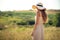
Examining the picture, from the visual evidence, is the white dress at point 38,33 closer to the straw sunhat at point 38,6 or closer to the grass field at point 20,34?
the grass field at point 20,34

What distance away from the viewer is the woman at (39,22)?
73.9 inches

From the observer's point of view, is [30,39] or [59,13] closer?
[30,39]

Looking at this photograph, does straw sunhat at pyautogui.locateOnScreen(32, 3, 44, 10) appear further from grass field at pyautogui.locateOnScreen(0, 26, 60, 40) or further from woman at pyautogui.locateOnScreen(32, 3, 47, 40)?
grass field at pyautogui.locateOnScreen(0, 26, 60, 40)

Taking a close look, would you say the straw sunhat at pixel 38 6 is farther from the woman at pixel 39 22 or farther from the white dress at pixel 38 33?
the white dress at pixel 38 33

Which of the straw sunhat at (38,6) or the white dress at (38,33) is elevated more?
the straw sunhat at (38,6)

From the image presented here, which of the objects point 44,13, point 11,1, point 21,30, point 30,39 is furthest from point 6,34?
point 44,13

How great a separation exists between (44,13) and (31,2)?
273 millimetres

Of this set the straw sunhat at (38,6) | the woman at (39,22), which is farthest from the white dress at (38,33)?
the straw sunhat at (38,6)

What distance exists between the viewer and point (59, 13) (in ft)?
6.55

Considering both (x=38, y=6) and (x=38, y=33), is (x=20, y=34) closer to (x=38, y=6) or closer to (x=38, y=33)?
(x=38, y=33)

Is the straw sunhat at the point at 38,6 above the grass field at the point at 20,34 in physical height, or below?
above

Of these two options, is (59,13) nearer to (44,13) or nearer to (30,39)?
(44,13)

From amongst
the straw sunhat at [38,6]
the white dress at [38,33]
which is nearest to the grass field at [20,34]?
the white dress at [38,33]

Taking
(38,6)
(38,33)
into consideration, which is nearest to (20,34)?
(38,33)
